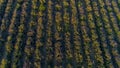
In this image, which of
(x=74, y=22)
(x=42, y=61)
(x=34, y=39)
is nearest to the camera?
(x=42, y=61)

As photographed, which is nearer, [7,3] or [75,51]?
[75,51]

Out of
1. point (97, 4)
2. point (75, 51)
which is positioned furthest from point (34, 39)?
point (97, 4)

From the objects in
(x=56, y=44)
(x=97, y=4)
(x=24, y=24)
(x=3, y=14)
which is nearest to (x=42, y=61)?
(x=56, y=44)

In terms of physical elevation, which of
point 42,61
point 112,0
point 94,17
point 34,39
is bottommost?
point 42,61

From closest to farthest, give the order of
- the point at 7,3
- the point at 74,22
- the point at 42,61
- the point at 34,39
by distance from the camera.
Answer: the point at 42,61 < the point at 34,39 < the point at 74,22 < the point at 7,3

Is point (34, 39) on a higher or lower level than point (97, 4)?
lower

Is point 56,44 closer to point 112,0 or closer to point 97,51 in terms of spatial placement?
point 97,51
